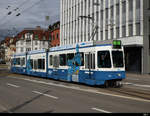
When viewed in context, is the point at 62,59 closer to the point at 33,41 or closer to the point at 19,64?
the point at 19,64

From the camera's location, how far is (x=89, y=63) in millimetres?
15477

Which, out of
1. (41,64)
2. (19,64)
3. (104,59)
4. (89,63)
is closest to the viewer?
(104,59)

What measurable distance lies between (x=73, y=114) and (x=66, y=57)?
37.1 ft

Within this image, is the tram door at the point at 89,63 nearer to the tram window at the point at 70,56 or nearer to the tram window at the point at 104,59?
the tram window at the point at 104,59

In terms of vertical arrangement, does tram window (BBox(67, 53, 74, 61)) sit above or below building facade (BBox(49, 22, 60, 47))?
below

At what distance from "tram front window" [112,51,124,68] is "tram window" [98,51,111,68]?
1.31 feet

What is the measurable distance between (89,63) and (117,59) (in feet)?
5.85

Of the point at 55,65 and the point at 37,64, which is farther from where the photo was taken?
the point at 37,64

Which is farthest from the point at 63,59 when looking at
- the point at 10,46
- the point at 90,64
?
the point at 10,46

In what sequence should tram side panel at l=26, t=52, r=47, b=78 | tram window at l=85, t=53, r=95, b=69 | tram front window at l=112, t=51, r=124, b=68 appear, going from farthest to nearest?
tram side panel at l=26, t=52, r=47, b=78
tram window at l=85, t=53, r=95, b=69
tram front window at l=112, t=51, r=124, b=68

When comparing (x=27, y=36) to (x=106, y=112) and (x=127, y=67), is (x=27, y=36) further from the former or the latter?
(x=106, y=112)

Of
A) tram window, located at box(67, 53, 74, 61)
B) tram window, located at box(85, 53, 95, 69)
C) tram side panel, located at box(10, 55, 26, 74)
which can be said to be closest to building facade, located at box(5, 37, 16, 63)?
Answer: tram side panel, located at box(10, 55, 26, 74)

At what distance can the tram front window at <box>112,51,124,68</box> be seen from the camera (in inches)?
587

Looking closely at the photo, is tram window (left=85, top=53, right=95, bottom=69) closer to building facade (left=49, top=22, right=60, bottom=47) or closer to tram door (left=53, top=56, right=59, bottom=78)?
tram door (left=53, top=56, right=59, bottom=78)
